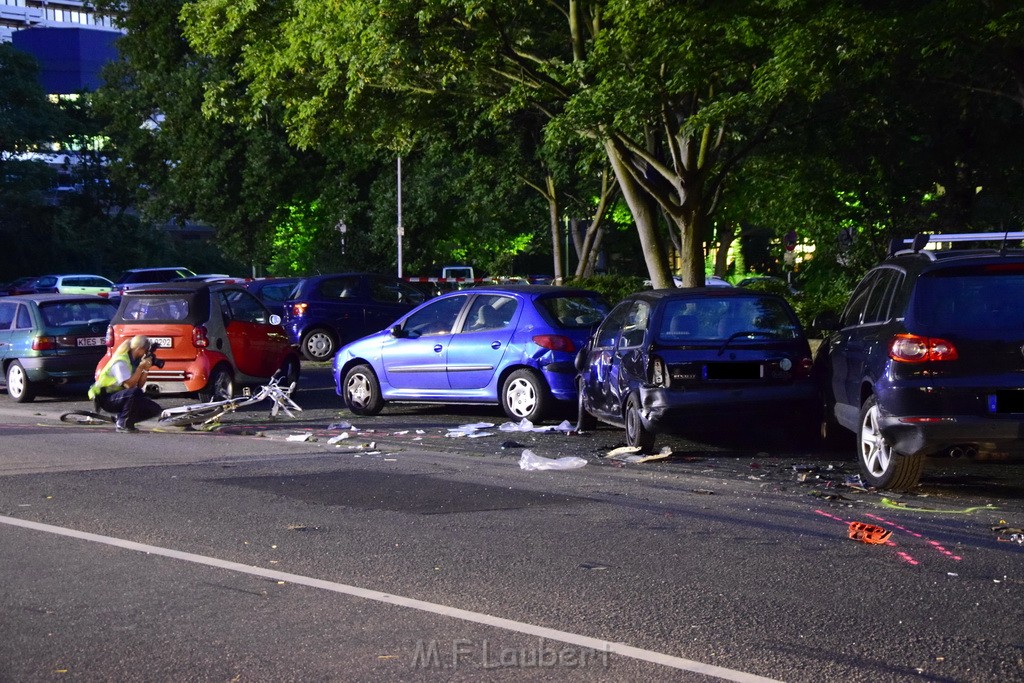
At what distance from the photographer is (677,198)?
23.7 meters

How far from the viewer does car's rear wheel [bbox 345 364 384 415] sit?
601 inches

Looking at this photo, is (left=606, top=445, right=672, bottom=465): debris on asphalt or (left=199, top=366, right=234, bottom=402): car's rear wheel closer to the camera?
(left=606, top=445, right=672, bottom=465): debris on asphalt

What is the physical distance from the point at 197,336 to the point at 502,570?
10.2 metres

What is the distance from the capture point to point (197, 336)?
16.0m

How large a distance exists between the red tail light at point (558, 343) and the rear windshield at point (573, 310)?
0.62 ft

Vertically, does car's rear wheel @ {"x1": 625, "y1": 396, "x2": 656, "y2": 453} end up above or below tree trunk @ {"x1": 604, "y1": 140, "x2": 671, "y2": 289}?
below

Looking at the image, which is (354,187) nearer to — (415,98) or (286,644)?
(415,98)

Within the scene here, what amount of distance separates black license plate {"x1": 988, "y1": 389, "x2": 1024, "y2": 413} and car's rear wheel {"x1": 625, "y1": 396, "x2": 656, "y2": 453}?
3243 millimetres

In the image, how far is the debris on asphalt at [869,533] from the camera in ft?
24.3

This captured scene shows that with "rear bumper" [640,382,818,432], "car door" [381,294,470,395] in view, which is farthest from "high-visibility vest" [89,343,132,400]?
"rear bumper" [640,382,818,432]

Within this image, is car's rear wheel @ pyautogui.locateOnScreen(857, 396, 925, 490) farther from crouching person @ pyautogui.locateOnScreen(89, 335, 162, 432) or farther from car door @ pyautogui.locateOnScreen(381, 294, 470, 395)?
crouching person @ pyautogui.locateOnScreen(89, 335, 162, 432)

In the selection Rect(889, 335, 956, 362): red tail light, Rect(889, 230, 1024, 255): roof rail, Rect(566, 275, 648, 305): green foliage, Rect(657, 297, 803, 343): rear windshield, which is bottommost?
Rect(889, 335, 956, 362): red tail light

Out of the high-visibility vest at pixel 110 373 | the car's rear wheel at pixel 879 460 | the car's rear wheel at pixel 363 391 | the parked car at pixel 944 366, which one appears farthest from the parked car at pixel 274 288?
the parked car at pixel 944 366

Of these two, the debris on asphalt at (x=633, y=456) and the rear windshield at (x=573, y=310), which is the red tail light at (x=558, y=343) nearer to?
the rear windshield at (x=573, y=310)
